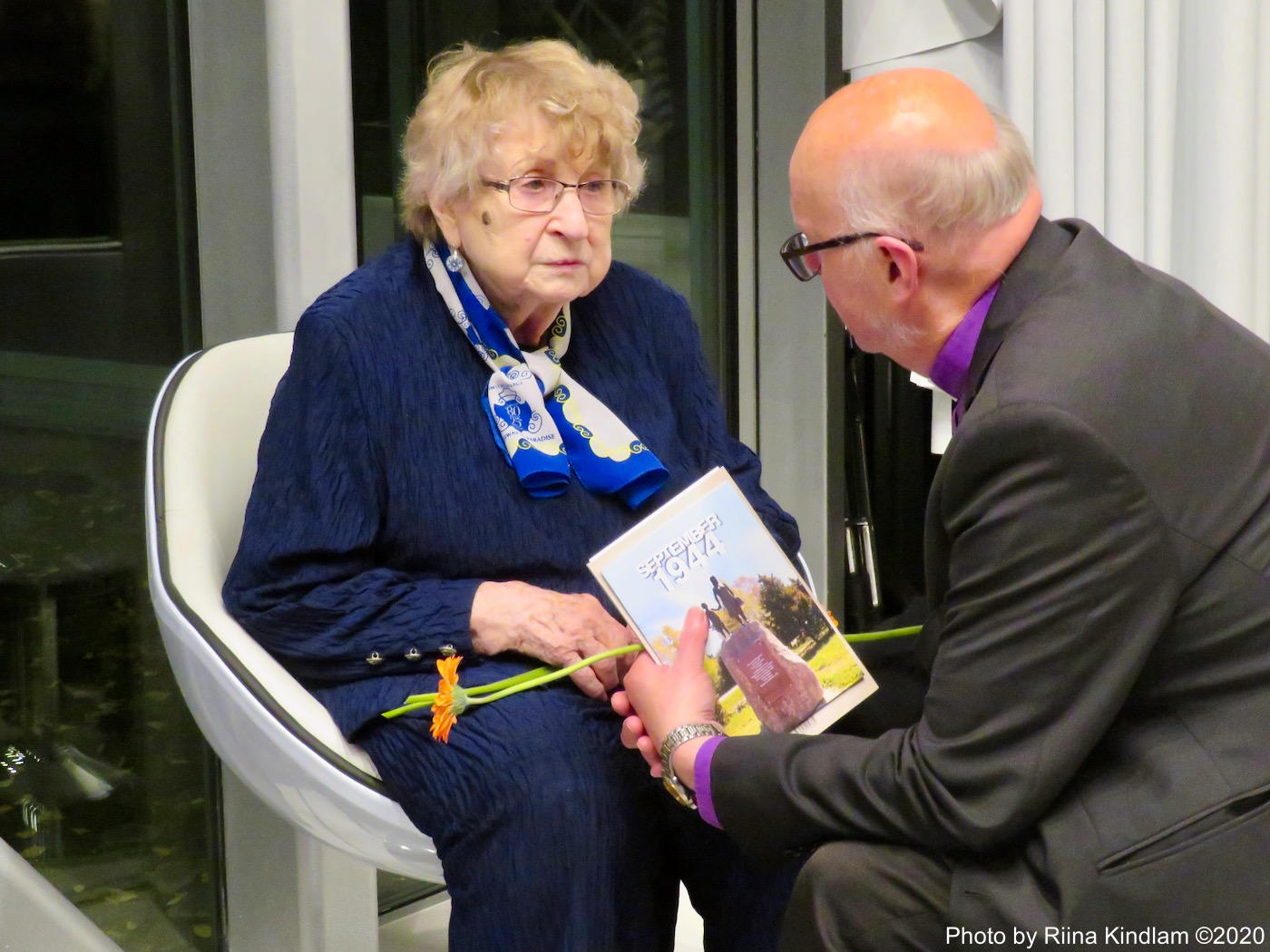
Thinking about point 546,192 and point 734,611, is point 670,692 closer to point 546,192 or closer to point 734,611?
point 734,611

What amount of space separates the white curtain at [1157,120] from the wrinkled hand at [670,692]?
5.25 ft

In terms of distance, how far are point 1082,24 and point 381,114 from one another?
1393 millimetres

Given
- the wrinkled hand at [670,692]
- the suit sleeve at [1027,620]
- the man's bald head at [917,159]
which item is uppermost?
the man's bald head at [917,159]

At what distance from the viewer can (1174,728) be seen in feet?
4.10

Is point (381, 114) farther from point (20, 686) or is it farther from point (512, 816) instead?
point (512, 816)

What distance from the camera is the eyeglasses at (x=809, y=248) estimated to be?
136 cm

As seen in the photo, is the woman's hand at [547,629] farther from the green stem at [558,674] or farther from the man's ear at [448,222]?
the man's ear at [448,222]

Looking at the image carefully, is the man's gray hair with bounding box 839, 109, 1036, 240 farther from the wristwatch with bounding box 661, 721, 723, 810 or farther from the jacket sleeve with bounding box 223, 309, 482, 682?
the jacket sleeve with bounding box 223, 309, 482, 682

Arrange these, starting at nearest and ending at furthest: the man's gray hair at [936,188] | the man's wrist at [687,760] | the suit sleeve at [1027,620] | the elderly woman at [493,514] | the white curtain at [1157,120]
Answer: the suit sleeve at [1027,620], the man's gray hair at [936,188], the man's wrist at [687,760], the elderly woman at [493,514], the white curtain at [1157,120]

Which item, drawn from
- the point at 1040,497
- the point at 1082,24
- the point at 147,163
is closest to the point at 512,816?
the point at 1040,497

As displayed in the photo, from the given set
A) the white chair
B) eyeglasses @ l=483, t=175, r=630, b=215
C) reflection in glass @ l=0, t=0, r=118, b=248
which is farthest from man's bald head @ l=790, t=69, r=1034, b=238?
reflection in glass @ l=0, t=0, r=118, b=248

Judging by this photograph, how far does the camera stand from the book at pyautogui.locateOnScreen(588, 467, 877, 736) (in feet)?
4.98

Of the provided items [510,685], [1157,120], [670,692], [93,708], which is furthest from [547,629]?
[1157,120]

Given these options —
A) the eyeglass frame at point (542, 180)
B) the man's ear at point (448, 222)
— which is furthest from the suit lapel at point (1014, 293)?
the man's ear at point (448, 222)
